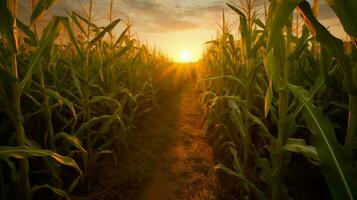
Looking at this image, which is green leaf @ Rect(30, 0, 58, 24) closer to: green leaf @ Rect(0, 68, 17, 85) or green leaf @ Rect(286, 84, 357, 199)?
green leaf @ Rect(0, 68, 17, 85)

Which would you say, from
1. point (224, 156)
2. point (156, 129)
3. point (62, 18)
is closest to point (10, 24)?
point (62, 18)

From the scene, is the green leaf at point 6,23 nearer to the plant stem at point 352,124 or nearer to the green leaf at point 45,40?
the green leaf at point 45,40

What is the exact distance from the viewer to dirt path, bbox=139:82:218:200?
1.93 m

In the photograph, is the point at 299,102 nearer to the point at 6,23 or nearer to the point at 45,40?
the point at 45,40

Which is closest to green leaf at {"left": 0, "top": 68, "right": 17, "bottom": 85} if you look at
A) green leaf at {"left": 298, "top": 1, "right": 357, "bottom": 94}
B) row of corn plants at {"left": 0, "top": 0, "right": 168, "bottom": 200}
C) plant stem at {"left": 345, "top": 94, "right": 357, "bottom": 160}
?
row of corn plants at {"left": 0, "top": 0, "right": 168, "bottom": 200}

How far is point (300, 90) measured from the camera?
1114mm

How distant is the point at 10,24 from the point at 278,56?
1.40 metres

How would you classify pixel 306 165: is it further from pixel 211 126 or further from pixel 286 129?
pixel 211 126

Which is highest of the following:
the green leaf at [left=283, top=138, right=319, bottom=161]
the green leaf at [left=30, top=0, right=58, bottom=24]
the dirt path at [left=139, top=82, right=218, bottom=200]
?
the green leaf at [left=30, top=0, right=58, bottom=24]

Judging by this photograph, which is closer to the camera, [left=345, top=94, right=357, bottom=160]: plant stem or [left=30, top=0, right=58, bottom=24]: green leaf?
[left=345, top=94, right=357, bottom=160]: plant stem

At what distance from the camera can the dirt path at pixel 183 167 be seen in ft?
6.34

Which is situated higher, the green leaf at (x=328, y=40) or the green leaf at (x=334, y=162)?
the green leaf at (x=328, y=40)

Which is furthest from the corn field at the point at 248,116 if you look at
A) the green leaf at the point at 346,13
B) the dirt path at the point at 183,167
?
the dirt path at the point at 183,167

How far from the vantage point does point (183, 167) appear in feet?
7.70
